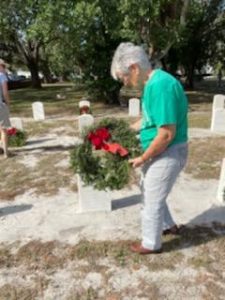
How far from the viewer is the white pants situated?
2.90m

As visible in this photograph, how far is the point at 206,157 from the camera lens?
21.5 ft

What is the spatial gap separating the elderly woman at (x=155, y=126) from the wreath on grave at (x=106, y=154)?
0.97 ft

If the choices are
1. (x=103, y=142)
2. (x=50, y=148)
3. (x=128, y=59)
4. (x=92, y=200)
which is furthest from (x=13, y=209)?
(x=50, y=148)

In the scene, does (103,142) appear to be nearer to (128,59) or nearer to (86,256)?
(128,59)

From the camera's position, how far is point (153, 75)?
2666 mm

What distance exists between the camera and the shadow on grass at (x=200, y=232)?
3580mm

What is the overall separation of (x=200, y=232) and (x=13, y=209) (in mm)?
2366

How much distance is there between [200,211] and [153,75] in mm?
2271

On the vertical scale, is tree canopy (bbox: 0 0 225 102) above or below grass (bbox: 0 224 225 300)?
above

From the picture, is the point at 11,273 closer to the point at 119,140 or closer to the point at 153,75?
the point at 119,140

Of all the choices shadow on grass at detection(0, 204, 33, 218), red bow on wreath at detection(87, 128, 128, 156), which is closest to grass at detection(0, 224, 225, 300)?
shadow on grass at detection(0, 204, 33, 218)

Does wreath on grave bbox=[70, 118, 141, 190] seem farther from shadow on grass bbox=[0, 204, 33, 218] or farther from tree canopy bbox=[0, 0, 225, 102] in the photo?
tree canopy bbox=[0, 0, 225, 102]

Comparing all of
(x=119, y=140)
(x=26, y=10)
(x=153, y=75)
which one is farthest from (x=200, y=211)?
(x=26, y=10)

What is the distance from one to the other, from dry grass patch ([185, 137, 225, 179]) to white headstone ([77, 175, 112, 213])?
188 centimetres
